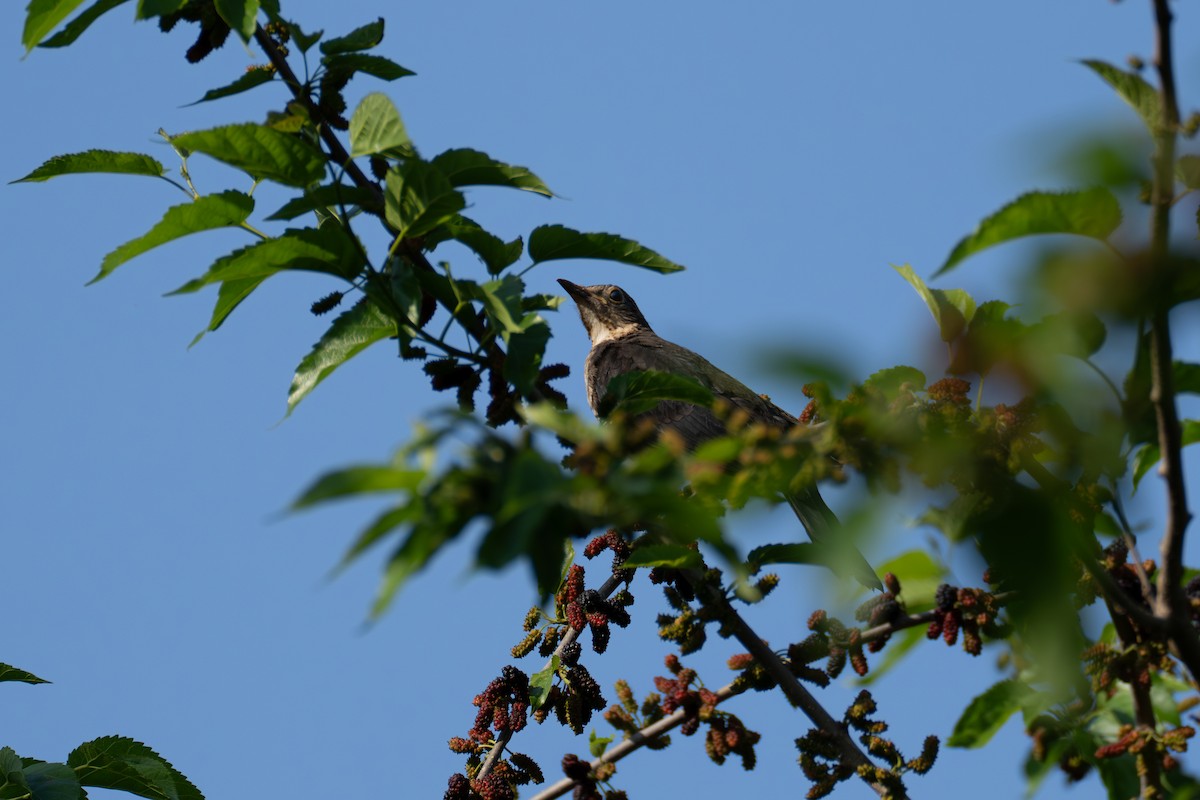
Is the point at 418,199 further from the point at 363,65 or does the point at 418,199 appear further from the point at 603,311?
the point at 603,311

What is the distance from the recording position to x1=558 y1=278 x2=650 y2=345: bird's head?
32.9ft

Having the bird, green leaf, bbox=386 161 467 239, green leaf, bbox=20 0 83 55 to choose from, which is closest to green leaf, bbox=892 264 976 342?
green leaf, bbox=386 161 467 239

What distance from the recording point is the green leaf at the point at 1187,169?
2023mm

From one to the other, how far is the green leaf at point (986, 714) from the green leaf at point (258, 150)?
6.95 ft

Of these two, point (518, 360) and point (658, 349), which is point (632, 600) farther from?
point (658, 349)

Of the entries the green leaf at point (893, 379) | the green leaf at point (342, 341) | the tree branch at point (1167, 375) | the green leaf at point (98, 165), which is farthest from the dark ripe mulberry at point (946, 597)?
the green leaf at point (98, 165)

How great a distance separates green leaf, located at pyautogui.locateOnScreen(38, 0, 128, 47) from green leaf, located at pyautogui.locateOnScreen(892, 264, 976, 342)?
7.20ft

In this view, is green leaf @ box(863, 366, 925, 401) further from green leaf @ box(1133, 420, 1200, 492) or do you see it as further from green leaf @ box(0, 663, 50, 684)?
green leaf @ box(0, 663, 50, 684)

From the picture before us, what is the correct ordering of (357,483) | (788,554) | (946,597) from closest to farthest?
(357,483) < (946,597) < (788,554)

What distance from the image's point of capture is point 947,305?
318 cm

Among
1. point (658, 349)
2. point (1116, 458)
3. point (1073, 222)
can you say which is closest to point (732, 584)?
point (1116, 458)

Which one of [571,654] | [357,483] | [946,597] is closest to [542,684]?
[571,654]

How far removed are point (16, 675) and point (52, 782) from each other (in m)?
0.53

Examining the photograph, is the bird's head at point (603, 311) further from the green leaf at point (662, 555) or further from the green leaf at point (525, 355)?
the green leaf at point (525, 355)
